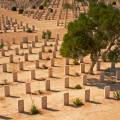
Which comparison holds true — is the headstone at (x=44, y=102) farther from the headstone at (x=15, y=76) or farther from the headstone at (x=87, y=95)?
the headstone at (x=15, y=76)

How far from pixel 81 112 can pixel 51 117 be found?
4.85 feet

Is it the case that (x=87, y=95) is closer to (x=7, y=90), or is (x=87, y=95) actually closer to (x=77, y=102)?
(x=77, y=102)

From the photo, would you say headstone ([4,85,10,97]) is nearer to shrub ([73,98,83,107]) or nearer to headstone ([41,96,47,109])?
headstone ([41,96,47,109])

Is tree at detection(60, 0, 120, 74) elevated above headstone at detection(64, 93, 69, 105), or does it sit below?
above

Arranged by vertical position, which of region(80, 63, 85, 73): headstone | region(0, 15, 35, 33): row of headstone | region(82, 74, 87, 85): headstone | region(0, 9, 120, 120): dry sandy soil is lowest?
region(0, 9, 120, 120): dry sandy soil

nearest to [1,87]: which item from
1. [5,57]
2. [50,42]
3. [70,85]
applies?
[70,85]

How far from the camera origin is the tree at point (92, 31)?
23094 mm

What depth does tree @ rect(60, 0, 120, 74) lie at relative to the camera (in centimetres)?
2309

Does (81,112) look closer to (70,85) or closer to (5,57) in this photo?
(70,85)

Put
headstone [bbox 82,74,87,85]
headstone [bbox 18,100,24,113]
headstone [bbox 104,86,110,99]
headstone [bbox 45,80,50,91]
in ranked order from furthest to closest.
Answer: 1. headstone [bbox 82,74,87,85]
2. headstone [bbox 45,80,50,91]
3. headstone [bbox 104,86,110,99]
4. headstone [bbox 18,100,24,113]

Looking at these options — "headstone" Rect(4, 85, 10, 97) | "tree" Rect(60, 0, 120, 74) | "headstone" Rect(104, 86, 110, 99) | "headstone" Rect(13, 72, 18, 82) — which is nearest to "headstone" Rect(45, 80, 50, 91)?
"headstone" Rect(4, 85, 10, 97)

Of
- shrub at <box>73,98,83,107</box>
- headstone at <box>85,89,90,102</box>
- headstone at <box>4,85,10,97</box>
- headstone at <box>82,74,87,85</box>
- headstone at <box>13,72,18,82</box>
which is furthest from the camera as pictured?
headstone at <box>13,72,18,82</box>

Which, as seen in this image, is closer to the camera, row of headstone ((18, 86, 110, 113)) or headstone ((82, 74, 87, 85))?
row of headstone ((18, 86, 110, 113))

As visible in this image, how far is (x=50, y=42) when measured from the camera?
119ft
